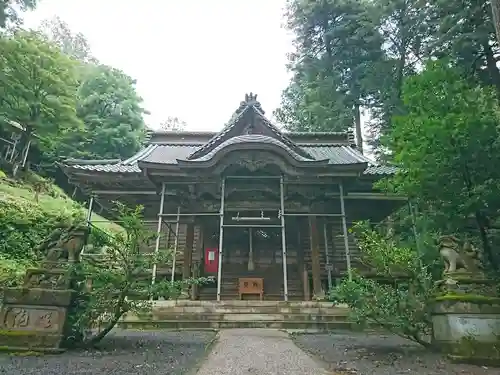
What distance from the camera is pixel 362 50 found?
78.1ft

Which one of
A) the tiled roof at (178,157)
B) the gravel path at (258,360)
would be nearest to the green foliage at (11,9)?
the tiled roof at (178,157)

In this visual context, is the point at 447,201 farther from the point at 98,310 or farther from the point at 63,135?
the point at 63,135

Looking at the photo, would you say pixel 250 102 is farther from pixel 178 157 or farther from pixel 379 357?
pixel 379 357

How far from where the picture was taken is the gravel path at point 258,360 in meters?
3.75

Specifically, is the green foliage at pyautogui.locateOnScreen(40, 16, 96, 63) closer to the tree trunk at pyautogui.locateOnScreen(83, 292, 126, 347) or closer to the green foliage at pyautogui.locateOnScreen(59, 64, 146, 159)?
the green foliage at pyautogui.locateOnScreen(59, 64, 146, 159)

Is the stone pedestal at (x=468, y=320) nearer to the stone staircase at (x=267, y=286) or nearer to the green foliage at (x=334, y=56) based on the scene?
the stone staircase at (x=267, y=286)

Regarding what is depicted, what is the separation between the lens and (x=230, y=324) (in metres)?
8.38

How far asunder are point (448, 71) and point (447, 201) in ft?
10.7

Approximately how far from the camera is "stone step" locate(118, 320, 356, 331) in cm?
838

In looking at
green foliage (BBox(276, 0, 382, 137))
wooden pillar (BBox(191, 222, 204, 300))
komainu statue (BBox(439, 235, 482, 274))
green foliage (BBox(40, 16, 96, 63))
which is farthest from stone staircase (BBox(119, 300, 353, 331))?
green foliage (BBox(40, 16, 96, 63))

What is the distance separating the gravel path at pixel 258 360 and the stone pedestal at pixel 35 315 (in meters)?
2.06

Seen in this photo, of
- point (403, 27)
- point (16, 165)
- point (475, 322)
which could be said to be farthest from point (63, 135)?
point (475, 322)

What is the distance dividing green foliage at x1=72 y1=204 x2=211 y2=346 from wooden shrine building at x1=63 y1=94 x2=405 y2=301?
5244mm

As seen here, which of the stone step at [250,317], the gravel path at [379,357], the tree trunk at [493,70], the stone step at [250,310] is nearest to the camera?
the gravel path at [379,357]
